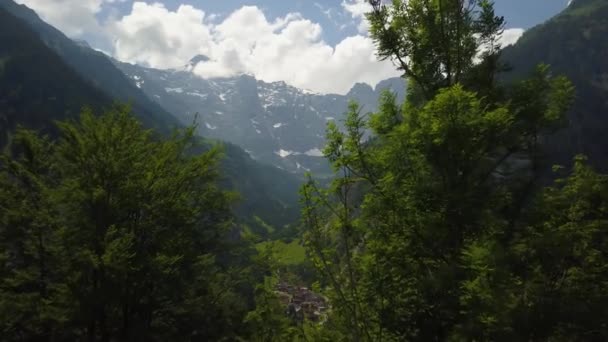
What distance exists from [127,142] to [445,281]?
13.2 meters

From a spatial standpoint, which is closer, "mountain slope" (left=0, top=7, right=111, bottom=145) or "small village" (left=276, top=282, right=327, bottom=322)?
"small village" (left=276, top=282, right=327, bottom=322)

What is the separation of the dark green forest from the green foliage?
0.29 feet

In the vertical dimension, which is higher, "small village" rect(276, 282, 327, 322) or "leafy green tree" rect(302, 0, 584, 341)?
"leafy green tree" rect(302, 0, 584, 341)

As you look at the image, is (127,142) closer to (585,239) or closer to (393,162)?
(393,162)

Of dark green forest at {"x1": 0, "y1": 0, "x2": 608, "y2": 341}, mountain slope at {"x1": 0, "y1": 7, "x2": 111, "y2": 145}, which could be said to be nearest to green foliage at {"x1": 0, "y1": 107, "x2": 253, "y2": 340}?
dark green forest at {"x1": 0, "y1": 0, "x2": 608, "y2": 341}

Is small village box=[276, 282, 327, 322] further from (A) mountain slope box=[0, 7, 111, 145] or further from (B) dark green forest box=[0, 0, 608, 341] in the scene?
(A) mountain slope box=[0, 7, 111, 145]

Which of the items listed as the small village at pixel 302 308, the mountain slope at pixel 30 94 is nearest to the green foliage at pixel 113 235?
the small village at pixel 302 308

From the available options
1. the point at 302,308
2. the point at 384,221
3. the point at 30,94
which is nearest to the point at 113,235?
the point at 384,221

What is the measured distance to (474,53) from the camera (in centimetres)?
1109

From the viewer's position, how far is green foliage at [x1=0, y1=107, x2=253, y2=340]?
46.7ft

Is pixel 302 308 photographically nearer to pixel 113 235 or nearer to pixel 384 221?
pixel 113 235

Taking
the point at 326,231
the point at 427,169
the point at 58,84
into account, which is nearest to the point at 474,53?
the point at 427,169

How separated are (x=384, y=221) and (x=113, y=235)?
9.97 meters

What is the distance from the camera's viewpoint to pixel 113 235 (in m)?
14.3
